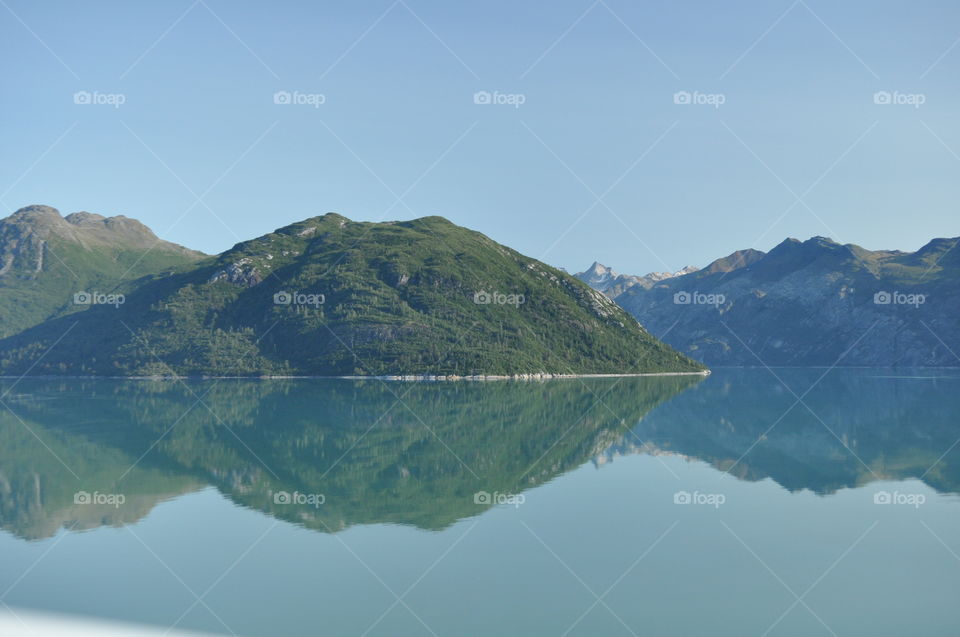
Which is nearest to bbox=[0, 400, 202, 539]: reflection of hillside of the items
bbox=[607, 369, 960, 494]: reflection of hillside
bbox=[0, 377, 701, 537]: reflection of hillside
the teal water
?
bbox=[0, 377, 701, 537]: reflection of hillside

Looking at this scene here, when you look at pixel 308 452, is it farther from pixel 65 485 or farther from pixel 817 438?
pixel 817 438

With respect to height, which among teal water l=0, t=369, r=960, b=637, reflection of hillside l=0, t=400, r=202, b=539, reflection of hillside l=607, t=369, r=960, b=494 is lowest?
reflection of hillside l=0, t=400, r=202, b=539

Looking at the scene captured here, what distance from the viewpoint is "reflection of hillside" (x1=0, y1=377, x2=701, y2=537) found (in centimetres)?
5472

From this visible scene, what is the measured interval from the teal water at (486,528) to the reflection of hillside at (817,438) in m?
0.68

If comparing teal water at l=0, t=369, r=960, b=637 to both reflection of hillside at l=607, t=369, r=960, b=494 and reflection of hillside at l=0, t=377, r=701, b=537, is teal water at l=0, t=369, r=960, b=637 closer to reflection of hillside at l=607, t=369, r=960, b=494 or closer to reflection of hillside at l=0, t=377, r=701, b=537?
reflection of hillside at l=0, t=377, r=701, b=537

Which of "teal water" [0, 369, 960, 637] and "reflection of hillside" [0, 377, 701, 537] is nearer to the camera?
"teal water" [0, 369, 960, 637]

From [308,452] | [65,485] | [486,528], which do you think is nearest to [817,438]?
[486,528]

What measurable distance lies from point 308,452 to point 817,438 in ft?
212

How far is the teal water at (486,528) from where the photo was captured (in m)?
32.9

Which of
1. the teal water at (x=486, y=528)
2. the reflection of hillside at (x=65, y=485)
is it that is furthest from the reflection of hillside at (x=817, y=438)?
the reflection of hillside at (x=65, y=485)

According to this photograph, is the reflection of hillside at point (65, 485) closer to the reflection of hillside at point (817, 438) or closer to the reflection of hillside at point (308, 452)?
the reflection of hillside at point (308, 452)

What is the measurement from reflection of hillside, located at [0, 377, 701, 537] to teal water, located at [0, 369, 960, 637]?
0.45 meters

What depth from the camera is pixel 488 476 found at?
2611 inches

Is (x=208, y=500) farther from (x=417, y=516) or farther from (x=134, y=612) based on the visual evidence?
(x=134, y=612)
